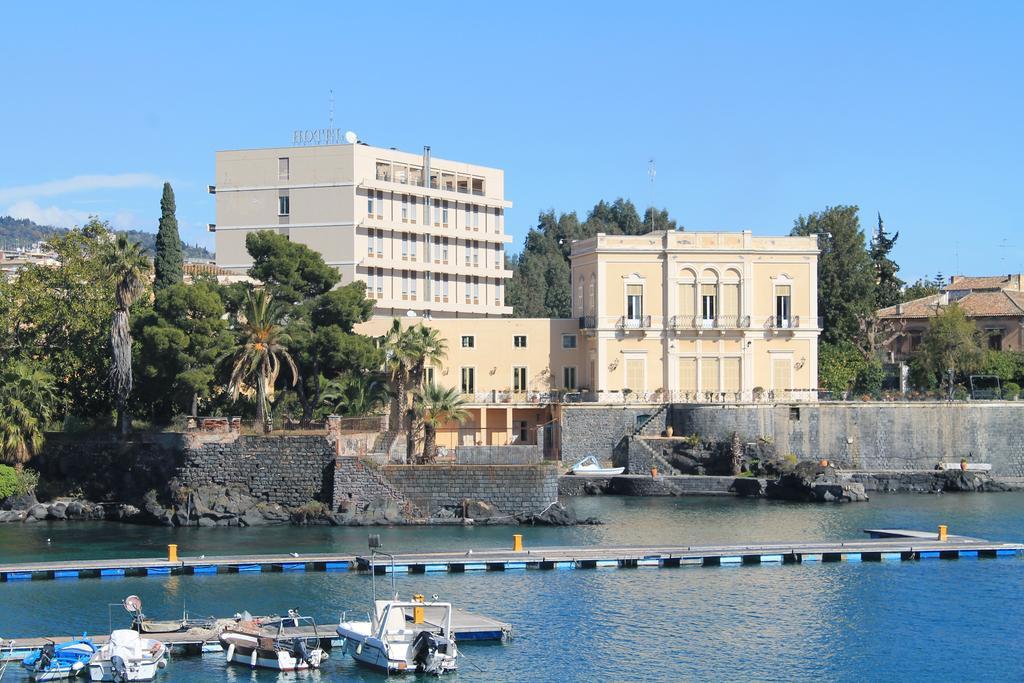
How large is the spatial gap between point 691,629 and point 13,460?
3128cm

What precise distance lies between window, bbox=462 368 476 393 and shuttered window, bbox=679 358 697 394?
9974 mm

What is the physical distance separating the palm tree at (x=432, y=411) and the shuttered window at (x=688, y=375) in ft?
56.8

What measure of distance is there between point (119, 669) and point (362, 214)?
4937 cm

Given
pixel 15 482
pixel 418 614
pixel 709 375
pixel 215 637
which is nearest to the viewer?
pixel 215 637

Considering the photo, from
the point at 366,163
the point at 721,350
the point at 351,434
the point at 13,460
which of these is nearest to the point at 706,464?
the point at 721,350

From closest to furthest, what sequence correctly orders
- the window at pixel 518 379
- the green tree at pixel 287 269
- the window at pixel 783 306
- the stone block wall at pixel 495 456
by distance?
the stone block wall at pixel 495 456 < the green tree at pixel 287 269 < the window at pixel 518 379 < the window at pixel 783 306

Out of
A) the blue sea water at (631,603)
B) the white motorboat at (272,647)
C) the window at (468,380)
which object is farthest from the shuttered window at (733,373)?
the white motorboat at (272,647)

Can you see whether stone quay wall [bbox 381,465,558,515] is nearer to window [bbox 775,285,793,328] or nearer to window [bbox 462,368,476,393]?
window [bbox 462,368,476,393]

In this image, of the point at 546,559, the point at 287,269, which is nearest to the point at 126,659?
the point at 546,559

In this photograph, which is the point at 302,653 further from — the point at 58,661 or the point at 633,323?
the point at 633,323

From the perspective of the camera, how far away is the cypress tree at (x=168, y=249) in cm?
6619

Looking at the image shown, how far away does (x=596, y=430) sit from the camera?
240 feet

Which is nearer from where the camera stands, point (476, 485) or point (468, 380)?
point (476, 485)

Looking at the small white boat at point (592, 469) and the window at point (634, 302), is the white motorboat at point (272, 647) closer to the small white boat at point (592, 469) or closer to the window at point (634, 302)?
the small white boat at point (592, 469)
